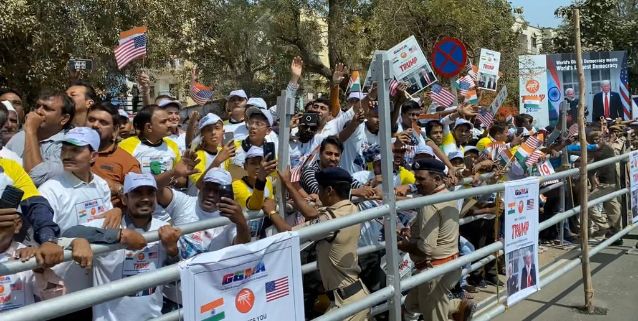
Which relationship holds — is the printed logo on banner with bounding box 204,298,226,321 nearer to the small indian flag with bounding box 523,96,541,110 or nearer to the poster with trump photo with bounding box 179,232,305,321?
the poster with trump photo with bounding box 179,232,305,321

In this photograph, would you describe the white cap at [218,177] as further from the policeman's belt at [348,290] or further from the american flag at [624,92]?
the american flag at [624,92]

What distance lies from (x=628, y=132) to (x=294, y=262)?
415 inches

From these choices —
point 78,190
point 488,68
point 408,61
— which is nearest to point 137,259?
→ point 78,190

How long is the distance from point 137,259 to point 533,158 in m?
4.94

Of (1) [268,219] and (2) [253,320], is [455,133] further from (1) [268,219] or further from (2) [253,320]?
(2) [253,320]

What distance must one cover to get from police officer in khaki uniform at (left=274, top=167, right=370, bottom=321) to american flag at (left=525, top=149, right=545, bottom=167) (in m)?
3.53

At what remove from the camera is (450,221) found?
4.60 m

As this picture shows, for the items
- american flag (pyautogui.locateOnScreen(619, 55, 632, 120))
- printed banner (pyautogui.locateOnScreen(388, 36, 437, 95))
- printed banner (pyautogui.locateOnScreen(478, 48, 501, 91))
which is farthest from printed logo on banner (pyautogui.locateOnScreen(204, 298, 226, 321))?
american flag (pyautogui.locateOnScreen(619, 55, 632, 120))

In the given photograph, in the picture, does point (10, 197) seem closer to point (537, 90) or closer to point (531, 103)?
point (531, 103)

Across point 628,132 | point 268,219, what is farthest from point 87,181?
point 628,132

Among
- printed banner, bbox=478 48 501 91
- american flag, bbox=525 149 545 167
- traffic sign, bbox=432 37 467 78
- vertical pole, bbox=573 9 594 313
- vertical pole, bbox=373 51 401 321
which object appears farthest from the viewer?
printed banner, bbox=478 48 501 91

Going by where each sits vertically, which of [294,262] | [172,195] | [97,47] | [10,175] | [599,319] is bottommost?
[599,319]

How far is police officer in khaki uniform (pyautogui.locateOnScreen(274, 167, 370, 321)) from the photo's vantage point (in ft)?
12.4

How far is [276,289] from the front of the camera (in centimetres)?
281
